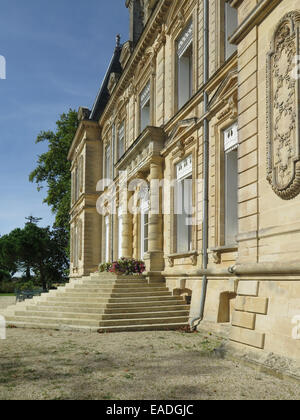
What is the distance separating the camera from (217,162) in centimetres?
1083

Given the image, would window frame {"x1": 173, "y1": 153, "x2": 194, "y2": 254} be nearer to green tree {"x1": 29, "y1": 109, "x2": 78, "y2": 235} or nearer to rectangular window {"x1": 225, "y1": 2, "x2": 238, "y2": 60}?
A: rectangular window {"x1": 225, "y1": 2, "x2": 238, "y2": 60}

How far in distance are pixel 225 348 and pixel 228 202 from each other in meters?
4.38

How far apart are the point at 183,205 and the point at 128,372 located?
7633mm

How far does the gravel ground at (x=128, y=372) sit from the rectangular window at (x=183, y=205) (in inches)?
169

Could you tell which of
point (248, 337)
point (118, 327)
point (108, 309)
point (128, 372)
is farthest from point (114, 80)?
point (128, 372)

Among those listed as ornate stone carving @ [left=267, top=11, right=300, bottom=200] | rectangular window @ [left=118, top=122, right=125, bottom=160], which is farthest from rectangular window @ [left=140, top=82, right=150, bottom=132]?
ornate stone carving @ [left=267, top=11, right=300, bottom=200]

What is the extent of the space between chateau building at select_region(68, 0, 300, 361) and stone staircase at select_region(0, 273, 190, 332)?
1.76ft

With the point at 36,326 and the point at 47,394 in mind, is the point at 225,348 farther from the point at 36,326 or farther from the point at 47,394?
the point at 36,326

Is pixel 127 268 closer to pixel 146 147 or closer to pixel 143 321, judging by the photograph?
pixel 143 321

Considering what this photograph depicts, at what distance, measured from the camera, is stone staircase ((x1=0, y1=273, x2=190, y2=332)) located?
36.2 feet

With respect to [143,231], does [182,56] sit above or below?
above

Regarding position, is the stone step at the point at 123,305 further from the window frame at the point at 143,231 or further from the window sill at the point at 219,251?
the window frame at the point at 143,231

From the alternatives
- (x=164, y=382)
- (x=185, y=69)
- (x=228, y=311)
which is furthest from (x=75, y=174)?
(x=164, y=382)

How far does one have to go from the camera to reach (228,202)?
1070 centimetres
